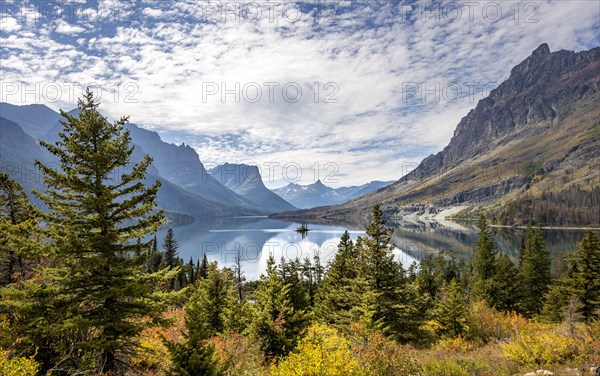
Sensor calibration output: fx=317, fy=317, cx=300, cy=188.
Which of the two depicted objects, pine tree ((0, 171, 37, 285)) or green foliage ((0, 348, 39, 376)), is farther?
pine tree ((0, 171, 37, 285))

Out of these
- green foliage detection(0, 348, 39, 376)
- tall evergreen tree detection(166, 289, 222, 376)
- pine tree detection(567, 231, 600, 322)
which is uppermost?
green foliage detection(0, 348, 39, 376)

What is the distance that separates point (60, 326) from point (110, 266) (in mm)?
2650

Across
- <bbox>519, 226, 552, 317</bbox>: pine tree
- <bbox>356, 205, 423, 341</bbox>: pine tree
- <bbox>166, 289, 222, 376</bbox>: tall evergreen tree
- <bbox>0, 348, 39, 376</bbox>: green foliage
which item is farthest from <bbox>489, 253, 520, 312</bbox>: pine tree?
<bbox>0, 348, 39, 376</bbox>: green foliage

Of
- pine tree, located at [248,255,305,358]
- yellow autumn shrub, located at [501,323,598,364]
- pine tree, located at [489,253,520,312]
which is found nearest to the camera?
yellow autumn shrub, located at [501,323,598,364]

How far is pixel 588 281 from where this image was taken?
32.2 meters

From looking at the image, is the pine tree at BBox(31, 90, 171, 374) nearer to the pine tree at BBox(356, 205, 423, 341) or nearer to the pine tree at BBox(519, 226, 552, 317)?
the pine tree at BBox(356, 205, 423, 341)

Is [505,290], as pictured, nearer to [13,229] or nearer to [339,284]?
[339,284]

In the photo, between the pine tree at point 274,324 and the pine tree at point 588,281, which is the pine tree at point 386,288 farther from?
the pine tree at point 588,281

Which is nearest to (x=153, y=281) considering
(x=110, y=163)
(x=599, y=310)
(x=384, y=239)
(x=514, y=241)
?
(x=110, y=163)

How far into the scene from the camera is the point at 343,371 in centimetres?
1047

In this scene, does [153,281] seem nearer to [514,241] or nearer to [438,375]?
[438,375]

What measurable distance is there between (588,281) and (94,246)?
141 feet

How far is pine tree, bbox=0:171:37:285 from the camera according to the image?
12297 millimetres

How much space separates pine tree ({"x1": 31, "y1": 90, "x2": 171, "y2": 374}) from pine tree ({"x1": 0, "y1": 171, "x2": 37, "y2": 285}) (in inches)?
32.7
